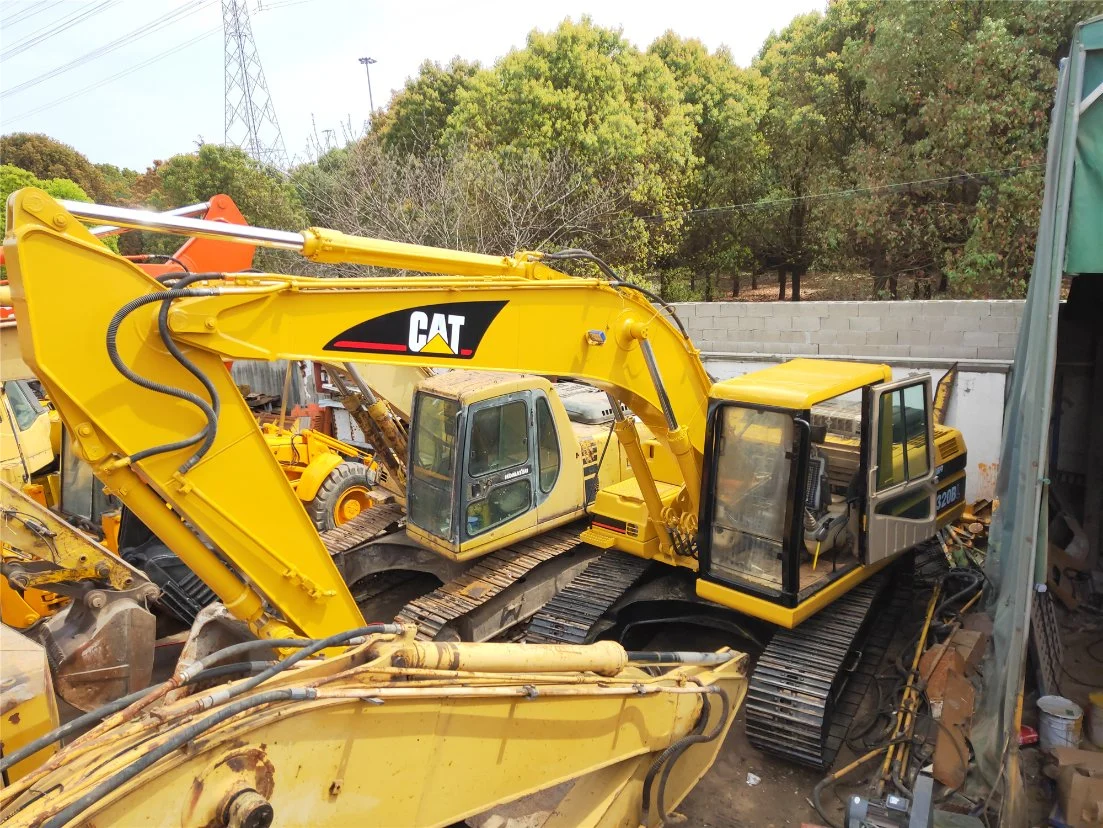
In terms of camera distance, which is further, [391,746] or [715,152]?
[715,152]

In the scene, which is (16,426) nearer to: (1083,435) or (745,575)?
(745,575)

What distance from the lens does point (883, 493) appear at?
16.4 ft

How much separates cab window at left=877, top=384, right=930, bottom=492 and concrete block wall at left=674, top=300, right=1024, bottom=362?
4402 millimetres

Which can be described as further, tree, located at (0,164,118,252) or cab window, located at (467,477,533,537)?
tree, located at (0,164,118,252)

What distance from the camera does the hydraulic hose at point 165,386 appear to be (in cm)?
281

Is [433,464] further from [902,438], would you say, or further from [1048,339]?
[1048,339]

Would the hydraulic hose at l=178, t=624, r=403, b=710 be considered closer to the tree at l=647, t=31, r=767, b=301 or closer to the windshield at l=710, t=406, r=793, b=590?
the windshield at l=710, t=406, r=793, b=590

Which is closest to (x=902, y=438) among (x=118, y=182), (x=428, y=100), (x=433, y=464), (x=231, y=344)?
(x=433, y=464)

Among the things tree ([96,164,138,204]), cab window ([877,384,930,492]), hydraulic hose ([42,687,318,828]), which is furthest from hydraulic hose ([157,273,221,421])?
tree ([96,164,138,204])

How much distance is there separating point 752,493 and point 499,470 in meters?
2.12

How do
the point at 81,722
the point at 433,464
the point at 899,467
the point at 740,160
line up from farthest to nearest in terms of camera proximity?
the point at 740,160 < the point at 433,464 < the point at 899,467 < the point at 81,722

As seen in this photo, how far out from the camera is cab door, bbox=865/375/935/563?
490 centimetres

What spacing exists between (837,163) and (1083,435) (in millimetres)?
11729

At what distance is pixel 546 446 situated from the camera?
6.34 meters
